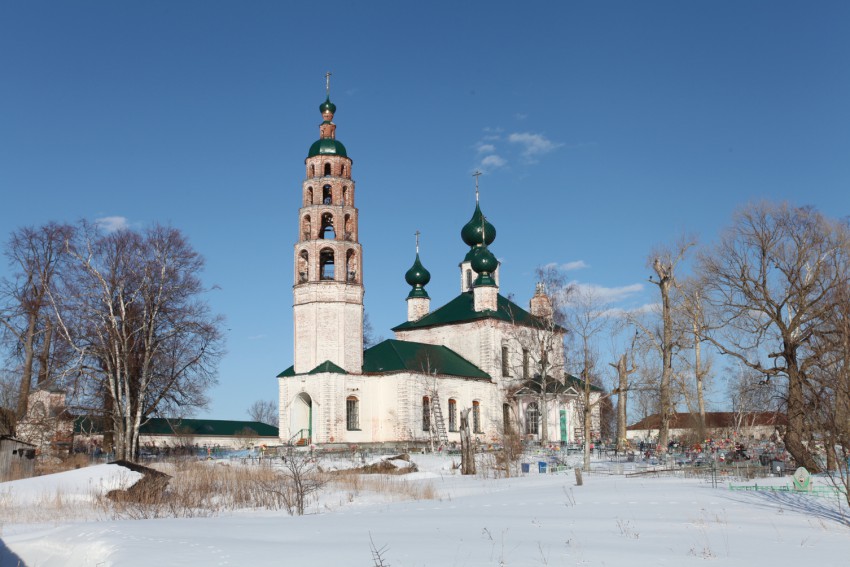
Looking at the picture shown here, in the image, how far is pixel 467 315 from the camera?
51469 mm

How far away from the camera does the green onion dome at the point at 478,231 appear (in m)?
56.2

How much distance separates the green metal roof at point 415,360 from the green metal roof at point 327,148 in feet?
34.5

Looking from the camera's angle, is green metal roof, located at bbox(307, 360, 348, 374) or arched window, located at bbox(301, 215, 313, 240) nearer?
green metal roof, located at bbox(307, 360, 348, 374)

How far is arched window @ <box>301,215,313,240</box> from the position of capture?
151 feet

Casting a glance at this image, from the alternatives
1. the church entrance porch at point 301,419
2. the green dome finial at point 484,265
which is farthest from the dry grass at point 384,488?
the green dome finial at point 484,265

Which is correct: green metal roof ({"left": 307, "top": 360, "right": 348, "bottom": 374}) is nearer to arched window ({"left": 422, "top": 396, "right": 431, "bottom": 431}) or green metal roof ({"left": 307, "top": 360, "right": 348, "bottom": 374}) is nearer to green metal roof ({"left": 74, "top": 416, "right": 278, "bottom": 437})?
arched window ({"left": 422, "top": 396, "right": 431, "bottom": 431})

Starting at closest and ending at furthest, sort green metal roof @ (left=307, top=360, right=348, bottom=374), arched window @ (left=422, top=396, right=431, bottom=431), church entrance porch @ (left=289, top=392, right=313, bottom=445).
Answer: green metal roof @ (left=307, top=360, right=348, bottom=374) < church entrance porch @ (left=289, top=392, right=313, bottom=445) < arched window @ (left=422, top=396, right=431, bottom=431)

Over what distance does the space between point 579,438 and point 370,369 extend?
13771 mm

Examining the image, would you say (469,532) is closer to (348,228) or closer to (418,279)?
(348,228)

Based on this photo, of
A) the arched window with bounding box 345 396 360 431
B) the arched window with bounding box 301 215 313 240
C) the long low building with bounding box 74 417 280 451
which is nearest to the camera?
the arched window with bounding box 345 396 360 431

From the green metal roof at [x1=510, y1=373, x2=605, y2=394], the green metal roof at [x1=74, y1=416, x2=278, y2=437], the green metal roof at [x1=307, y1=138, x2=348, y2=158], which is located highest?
the green metal roof at [x1=307, y1=138, x2=348, y2=158]

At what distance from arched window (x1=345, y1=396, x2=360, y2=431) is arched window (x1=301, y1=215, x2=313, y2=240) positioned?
8754 mm

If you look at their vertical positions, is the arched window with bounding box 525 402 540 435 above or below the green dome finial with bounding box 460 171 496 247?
below

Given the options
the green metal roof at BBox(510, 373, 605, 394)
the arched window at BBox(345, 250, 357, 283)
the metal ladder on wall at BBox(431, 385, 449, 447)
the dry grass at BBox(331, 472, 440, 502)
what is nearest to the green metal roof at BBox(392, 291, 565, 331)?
the green metal roof at BBox(510, 373, 605, 394)
